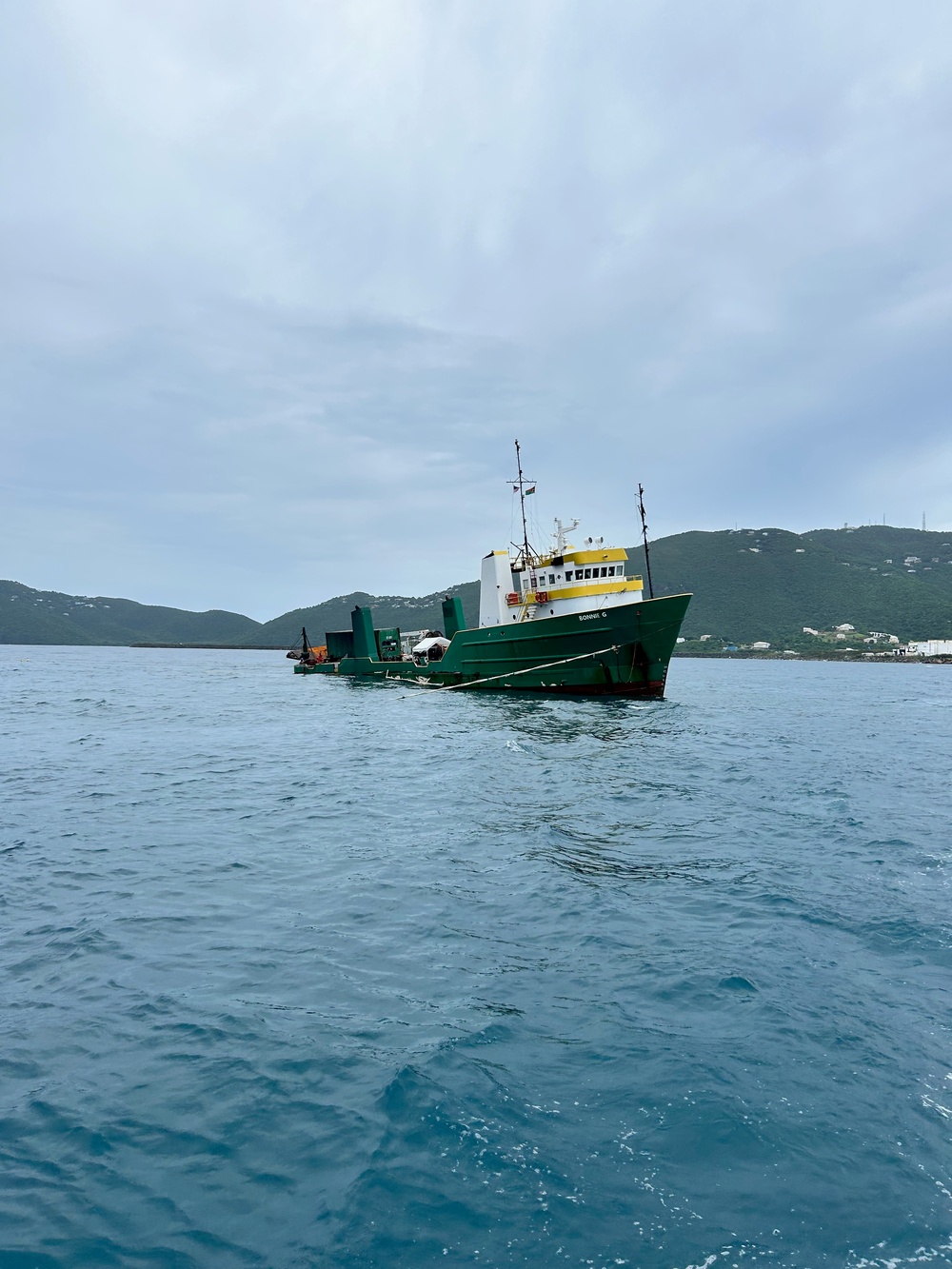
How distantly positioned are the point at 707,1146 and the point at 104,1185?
335cm

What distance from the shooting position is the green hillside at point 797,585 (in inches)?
5561

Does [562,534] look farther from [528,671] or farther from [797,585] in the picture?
[797,585]

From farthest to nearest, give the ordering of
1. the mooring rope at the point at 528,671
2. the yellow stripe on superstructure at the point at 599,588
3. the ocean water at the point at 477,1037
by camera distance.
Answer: the yellow stripe on superstructure at the point at 599,588
the mooring rope at the point at 528,671
the ocean water at the point at 477,1037

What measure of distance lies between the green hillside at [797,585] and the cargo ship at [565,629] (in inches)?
4583

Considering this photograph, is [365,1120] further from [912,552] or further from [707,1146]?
[912,552]

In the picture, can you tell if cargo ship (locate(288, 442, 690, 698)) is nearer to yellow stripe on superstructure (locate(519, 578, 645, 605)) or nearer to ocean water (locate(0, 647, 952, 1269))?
yellow stripe on superstructure (locate(519, 578, 645, 605))

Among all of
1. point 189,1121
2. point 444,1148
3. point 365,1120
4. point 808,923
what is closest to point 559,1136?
point 444,1148

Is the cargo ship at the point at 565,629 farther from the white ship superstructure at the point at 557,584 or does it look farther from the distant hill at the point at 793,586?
the distant hill at the point at 793,586

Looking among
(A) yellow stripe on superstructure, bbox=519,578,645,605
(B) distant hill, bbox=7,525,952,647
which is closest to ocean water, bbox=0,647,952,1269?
(A) yellow stripe on superstructure, bbox=519,578,645,605

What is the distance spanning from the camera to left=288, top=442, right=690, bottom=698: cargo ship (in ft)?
108

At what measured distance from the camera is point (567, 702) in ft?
110

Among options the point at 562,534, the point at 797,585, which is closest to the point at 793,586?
the point at 797,585

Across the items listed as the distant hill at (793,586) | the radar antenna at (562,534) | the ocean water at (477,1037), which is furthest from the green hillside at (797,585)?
the ocean water at (477,1037)

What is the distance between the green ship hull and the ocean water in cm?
1963
